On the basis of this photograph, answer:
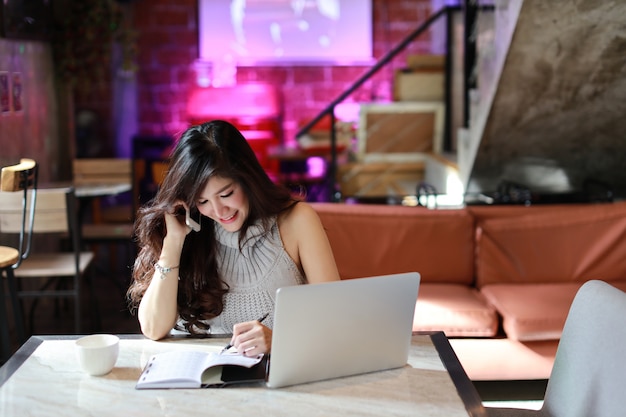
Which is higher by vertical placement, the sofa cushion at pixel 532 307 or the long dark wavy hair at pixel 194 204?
the long dark wavy hair at pixel 194 204

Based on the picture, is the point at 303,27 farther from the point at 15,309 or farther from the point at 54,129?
the point at 15,309

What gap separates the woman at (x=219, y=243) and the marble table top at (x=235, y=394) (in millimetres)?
301

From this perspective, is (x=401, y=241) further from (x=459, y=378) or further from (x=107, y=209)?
(x=107, y=209)

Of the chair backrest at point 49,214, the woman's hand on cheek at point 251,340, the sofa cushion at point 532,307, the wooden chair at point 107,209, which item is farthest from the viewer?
the wooden chair at point 107,209

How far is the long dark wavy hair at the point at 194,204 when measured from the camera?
2.00 m

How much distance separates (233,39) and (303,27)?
28.3 inches

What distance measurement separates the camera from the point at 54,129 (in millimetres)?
5750

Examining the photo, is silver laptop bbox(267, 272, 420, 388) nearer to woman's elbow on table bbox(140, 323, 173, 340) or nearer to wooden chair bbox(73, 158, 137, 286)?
woman's elbow on table bbox(140, 323, 173, 340)

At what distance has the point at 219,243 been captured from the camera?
223cm

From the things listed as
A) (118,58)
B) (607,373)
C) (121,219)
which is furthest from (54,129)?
(607,373)

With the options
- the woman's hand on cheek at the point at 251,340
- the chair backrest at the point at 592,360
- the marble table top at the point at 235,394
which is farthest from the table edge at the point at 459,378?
the woman's hand on cheek at the point at 251,340

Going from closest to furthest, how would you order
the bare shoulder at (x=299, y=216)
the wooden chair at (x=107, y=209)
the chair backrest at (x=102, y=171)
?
the bare shoulder at (x=299, y=216), the wooden chair at (x=107, y=209), the chair backrest at (x=102, y=171)

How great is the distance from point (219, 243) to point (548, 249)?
1945 millimetres

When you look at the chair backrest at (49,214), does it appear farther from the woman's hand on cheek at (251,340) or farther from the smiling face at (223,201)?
the woman's hand on cheek at (251,340)
